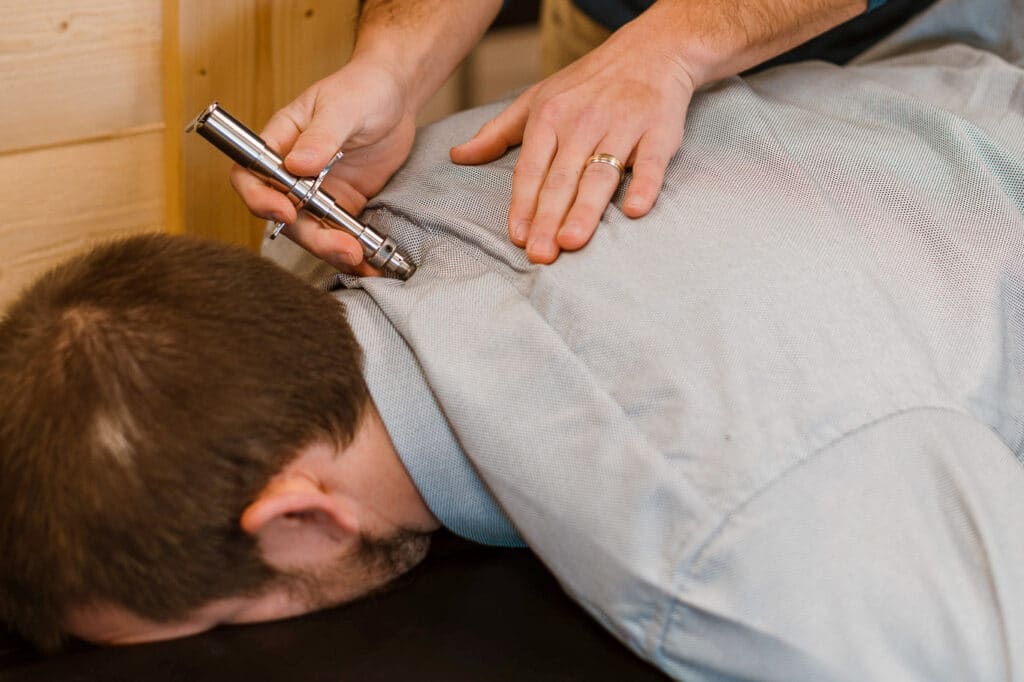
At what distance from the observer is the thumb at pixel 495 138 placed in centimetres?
103

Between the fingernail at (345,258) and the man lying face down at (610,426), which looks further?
the fingernail at (345,258)

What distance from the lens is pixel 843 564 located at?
0.75m

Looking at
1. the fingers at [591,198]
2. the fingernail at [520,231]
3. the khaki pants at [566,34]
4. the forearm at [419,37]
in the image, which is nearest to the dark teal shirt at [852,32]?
the khaki pants at [566,34]

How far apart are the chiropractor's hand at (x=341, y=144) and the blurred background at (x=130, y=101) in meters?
0.21

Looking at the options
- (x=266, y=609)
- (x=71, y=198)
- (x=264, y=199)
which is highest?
(x=264, y=199)

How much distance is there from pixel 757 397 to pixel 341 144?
47 cm

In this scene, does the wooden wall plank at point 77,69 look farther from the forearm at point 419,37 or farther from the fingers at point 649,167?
the fingers at point 649,167

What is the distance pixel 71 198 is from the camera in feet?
3.95

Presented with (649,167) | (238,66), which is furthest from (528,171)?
(238,66)

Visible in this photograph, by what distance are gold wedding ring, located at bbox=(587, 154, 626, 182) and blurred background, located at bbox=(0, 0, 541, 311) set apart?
Result: 52 centimetres

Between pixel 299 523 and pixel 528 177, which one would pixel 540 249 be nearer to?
pixel 528 177

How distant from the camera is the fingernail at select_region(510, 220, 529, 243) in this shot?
918 mm

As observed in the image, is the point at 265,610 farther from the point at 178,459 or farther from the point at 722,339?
the point at 722,339


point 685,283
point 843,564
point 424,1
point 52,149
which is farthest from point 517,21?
point 843,564
